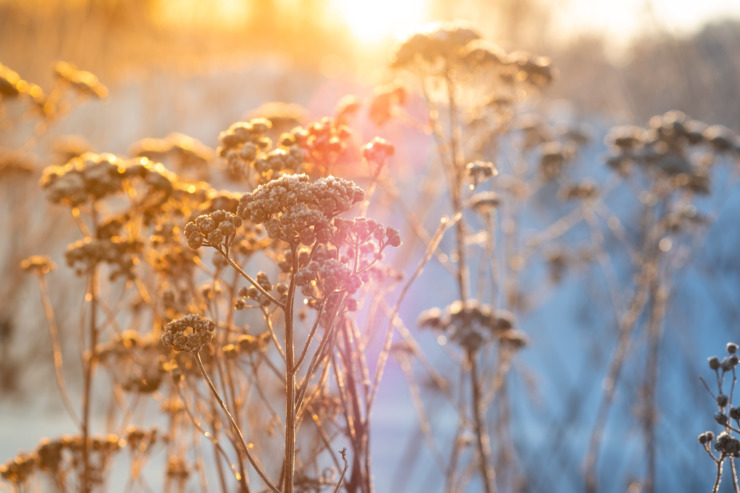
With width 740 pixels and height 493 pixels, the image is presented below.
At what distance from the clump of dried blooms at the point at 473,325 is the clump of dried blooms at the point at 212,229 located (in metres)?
1.78

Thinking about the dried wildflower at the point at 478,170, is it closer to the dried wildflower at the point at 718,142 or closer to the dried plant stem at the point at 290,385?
the dried plant stem at the point at 290,385

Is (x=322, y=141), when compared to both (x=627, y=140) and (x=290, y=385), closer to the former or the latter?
(x=290, y=385)

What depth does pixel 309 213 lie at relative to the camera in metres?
1.84

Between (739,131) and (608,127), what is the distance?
10.4 ft

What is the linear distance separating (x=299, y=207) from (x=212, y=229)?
0.94 ft

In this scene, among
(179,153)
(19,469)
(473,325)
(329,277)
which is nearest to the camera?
(329,277)

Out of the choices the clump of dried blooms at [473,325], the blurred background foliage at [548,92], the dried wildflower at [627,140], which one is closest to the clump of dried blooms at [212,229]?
the clump of dried blooms at [473,325]

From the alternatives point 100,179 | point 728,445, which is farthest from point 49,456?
point 728,445

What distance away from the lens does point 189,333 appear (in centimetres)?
196

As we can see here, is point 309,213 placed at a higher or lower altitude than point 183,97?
lower

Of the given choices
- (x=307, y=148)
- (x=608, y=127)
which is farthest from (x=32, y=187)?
(x=608, y=127)

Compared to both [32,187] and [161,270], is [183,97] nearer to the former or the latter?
[32,187]

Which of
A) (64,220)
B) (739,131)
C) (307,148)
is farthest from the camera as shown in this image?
(739,131)

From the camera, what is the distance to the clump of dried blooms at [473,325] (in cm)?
338
